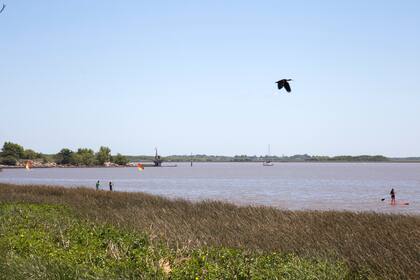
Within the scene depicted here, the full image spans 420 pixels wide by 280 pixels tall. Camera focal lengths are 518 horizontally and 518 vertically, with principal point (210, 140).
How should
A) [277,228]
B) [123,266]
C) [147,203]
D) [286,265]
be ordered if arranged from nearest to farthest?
[123,266], [286,265], [277,228], [147,203]

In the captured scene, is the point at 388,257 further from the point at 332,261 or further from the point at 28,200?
the point at 28,200

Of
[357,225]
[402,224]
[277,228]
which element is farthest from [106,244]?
[402,224]

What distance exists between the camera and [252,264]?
1178 cm

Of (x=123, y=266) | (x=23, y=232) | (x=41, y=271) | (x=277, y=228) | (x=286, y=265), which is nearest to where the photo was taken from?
(x=41, y=271)

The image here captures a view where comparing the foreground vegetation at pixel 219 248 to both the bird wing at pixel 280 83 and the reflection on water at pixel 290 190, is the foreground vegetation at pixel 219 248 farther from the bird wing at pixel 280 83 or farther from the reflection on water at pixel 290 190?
the reflection on water at pixel 290 190

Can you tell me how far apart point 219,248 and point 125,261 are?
12.9 feet

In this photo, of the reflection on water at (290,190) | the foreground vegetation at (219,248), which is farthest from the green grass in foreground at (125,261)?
the reflection on water at (290,190)

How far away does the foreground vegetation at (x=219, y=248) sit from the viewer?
1088 cm

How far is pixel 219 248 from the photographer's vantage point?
583 inches

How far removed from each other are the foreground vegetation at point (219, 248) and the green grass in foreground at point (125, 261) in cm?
2

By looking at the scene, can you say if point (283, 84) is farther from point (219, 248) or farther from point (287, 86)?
point (219, 248)

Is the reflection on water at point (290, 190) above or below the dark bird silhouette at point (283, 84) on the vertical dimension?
below

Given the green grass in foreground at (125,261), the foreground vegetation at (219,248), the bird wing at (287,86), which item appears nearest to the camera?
the bird wing at (287,86)

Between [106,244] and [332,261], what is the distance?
5.86 metres
